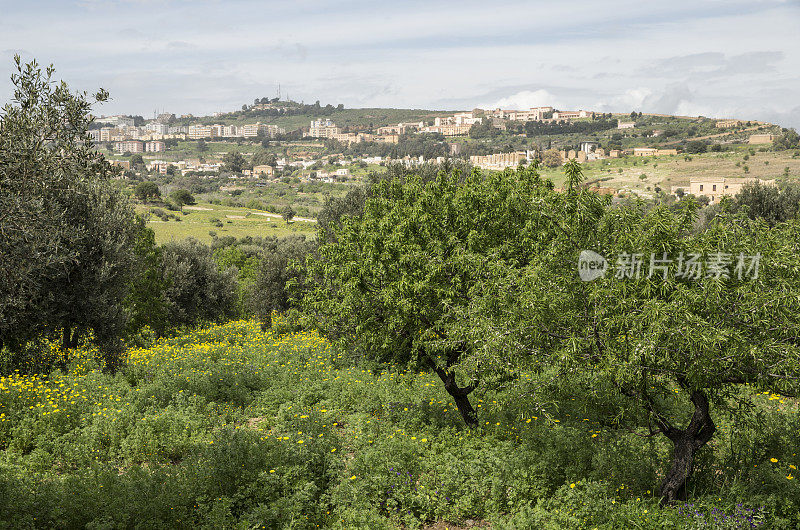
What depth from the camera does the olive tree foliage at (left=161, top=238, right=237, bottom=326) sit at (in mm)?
29203

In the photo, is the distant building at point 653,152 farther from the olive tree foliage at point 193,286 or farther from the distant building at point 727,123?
the olive tree foliage at point 193,286

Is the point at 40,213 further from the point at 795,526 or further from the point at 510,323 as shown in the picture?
the point at 795,526

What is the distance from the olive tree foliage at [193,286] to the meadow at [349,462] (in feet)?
50.5

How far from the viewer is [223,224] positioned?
85.3m

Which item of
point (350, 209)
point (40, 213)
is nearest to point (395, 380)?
point (40, 213)

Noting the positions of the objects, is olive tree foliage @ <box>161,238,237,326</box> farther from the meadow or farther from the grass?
the grass

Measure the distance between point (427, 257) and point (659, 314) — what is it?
211 inches

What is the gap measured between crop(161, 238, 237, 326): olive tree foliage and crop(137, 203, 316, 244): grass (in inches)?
1314

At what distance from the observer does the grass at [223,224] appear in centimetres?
7150

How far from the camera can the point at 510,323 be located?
28.0 ft

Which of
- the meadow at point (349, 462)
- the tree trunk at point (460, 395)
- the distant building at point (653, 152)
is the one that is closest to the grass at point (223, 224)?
the meadow at point (349, 462)

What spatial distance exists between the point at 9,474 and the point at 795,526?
43.4ft

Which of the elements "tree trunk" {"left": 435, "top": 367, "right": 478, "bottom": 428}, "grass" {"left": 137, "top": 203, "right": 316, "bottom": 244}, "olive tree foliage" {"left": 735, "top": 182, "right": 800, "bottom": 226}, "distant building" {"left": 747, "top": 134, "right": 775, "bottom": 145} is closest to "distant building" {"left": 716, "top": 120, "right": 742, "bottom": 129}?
"distant building" {"left": 747, "top": 134, "right": 775, "bottom": 145}

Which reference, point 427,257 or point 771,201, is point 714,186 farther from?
point 427,257
